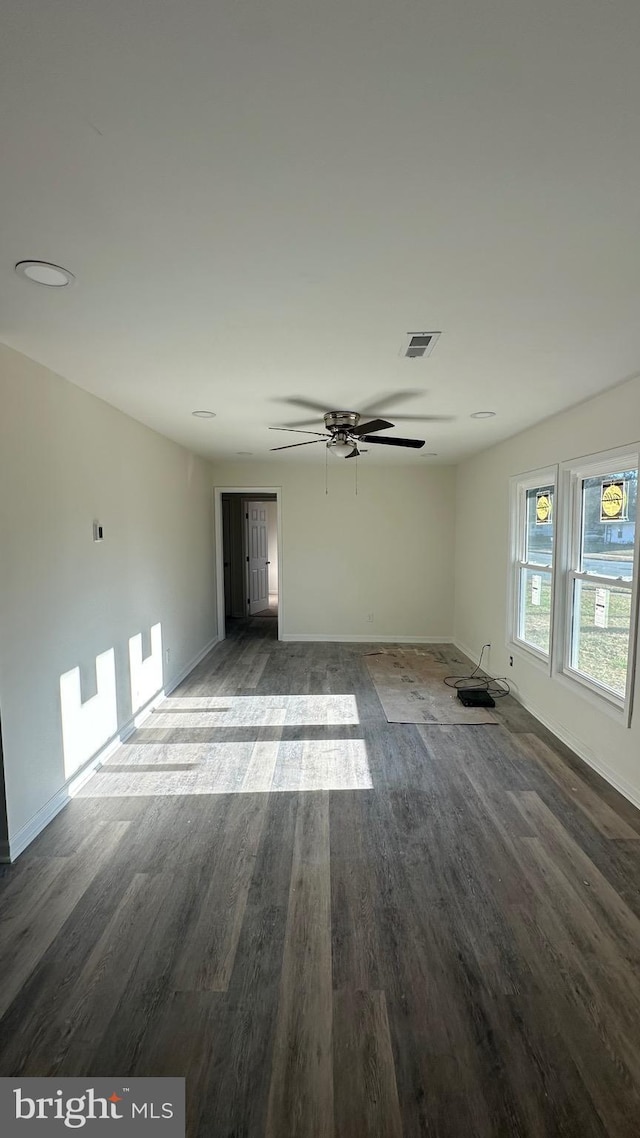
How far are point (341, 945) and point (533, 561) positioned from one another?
3.51 m

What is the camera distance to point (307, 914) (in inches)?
77.8

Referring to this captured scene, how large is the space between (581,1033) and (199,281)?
9.15 ft

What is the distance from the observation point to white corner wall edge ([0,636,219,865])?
233 cm

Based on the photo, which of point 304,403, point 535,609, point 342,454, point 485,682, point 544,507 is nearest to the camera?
point 304,403

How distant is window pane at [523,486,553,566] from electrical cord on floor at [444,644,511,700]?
1306mm

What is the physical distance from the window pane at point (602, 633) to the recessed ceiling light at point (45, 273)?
3.29 m

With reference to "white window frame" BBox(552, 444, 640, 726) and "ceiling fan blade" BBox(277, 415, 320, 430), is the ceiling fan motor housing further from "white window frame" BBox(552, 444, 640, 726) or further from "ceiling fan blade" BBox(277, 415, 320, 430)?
"white window frame" BBox(552, 444, 640, 726)

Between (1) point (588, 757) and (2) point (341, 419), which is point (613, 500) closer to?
(1) point (588, 757)

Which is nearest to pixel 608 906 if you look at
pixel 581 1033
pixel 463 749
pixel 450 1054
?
pixel 581 1033

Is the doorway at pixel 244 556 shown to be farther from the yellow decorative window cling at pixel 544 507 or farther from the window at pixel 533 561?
the yellow decorative window cling at pixel 544 507

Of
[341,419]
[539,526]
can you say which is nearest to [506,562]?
[539,526]

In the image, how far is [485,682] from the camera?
16.5 feet

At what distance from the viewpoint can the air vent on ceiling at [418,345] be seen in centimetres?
217

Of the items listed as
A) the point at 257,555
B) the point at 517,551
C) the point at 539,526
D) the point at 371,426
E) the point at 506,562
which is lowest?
the point at 257,555
